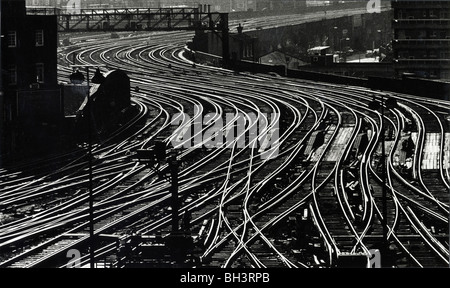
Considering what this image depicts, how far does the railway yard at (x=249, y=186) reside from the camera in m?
11.7

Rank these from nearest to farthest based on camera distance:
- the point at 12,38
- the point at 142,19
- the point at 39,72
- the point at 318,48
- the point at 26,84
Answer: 1. the point at 12,38
2. the point at 26,84
3. the point at 39,72
4. the point at 142,19
5. the point at 318,48

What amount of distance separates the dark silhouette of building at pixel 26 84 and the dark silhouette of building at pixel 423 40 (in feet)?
31.5

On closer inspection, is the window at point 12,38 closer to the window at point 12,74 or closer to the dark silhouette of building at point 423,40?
the window at point 12,74

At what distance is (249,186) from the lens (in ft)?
47.5

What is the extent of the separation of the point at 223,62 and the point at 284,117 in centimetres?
595

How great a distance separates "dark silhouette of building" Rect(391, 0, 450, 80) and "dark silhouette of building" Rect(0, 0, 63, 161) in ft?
31.5

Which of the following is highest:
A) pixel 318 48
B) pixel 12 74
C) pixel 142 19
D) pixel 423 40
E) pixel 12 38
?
pixel 142 19

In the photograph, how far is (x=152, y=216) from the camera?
13.2 m

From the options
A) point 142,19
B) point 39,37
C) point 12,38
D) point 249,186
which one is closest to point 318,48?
point 142,19

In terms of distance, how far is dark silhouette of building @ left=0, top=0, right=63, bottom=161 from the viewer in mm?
17562

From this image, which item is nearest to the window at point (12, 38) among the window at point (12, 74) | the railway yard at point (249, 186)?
the window at point (12, 74)

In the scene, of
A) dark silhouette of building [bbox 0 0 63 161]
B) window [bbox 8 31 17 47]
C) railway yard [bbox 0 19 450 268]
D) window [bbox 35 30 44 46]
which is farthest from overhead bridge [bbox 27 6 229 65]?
window [bbox 8 31 17 47]

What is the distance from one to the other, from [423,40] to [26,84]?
11.1 m

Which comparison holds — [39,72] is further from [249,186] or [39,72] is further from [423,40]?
[423,40]
